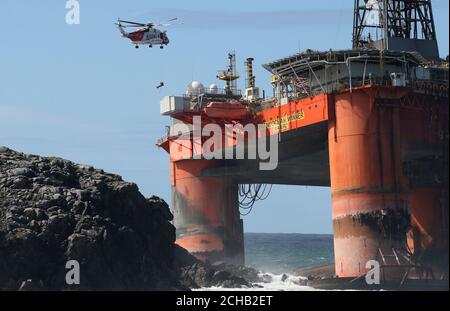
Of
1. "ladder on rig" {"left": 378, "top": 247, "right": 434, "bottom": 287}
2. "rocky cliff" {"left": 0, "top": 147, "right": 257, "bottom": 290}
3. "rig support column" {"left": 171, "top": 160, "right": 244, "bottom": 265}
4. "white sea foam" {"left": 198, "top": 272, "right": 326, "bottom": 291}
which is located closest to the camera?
"rocky cliff" {"left": 0, "top": 147, "right": 257, "bottom": 290}

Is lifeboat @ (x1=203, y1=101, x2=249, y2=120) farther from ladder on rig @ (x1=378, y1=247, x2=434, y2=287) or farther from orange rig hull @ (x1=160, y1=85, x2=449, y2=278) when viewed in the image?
ladder on rig @ (x1=378, y1=247, x2=434, y2=287)

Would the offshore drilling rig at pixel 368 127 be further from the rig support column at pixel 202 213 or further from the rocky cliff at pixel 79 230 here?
the rocky cliff at pixel 79 230

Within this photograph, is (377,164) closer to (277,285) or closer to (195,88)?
(277,285)

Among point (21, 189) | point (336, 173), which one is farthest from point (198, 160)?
point (21, 189)

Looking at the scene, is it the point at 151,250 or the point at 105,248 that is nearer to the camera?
the point at 105,248

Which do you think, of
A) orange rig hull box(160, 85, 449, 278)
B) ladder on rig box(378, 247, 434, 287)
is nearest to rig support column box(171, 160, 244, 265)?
orange rig hull box(160, 85, 449, 278)
